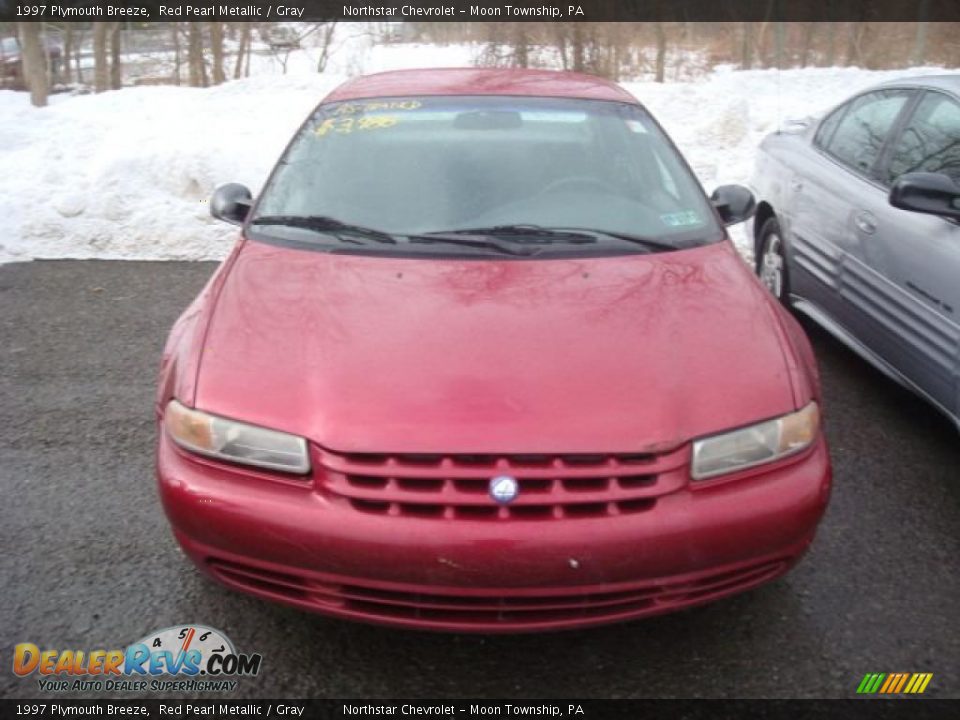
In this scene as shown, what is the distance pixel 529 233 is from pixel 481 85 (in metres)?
1.14

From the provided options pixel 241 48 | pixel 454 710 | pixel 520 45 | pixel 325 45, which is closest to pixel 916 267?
pixel 454 710

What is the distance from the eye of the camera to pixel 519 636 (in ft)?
8.25

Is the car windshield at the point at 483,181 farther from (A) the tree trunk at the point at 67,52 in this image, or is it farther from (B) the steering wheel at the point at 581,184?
(A) the tree trunk at the point at 67,52

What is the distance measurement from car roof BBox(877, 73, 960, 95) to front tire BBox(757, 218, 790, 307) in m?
1.00

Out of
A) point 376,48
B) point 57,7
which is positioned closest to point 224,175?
point 57,7

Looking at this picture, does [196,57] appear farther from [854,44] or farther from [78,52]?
[854,44]

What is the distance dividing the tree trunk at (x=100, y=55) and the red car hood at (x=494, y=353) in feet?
44.2

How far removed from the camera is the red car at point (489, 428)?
209cm

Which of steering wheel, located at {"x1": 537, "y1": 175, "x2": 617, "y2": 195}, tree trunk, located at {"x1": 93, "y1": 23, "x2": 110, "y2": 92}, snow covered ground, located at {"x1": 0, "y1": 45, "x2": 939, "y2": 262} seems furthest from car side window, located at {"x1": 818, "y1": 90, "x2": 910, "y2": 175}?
tree trunk, located at {"x1": 93, "y1": 23, "x2": 110, "y2": 92}

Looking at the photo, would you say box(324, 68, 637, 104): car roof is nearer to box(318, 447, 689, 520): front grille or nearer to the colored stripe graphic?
box(318, 447, 689, 520): front grille

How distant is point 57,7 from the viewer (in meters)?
13.8

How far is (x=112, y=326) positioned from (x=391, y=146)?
2633 millimetres

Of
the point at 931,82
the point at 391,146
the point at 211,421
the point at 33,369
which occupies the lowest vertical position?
the point at 33,369

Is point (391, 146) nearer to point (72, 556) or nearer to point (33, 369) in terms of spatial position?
point (72, 556)
